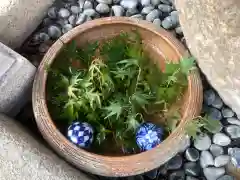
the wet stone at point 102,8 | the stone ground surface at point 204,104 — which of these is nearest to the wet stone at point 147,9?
the stone ground surface at point 204,104

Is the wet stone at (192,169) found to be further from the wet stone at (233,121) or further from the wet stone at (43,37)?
the wet stone at (43,37)

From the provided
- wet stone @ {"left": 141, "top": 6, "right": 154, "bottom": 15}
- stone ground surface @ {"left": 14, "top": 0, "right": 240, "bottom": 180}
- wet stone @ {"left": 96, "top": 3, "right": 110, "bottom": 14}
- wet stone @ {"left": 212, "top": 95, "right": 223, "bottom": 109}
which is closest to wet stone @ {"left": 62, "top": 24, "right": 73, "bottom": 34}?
stone ground surface @ {"left": 14, "top": 0, "right": 240, "bottom": 180}

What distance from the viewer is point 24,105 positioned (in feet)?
5.24

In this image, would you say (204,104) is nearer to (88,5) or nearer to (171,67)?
(171,67)

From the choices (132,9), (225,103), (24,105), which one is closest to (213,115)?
(225,103)

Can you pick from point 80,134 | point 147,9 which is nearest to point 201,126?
point 80,134

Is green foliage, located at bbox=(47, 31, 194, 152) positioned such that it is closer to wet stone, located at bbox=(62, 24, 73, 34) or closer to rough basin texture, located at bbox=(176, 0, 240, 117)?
rough basin texture, located at bbox=(176, 0, 240, 117)

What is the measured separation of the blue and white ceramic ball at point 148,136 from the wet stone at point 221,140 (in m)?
0.19

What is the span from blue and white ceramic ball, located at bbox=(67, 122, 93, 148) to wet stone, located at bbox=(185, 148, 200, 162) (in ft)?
0.93

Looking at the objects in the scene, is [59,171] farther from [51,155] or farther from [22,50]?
[22,50]

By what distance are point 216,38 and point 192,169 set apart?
41 centimetres

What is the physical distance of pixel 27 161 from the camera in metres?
1.37

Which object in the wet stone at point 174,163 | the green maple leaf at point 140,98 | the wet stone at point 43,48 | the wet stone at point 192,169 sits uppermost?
the wet stone at point 43,48

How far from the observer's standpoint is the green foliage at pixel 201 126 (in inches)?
53.6
